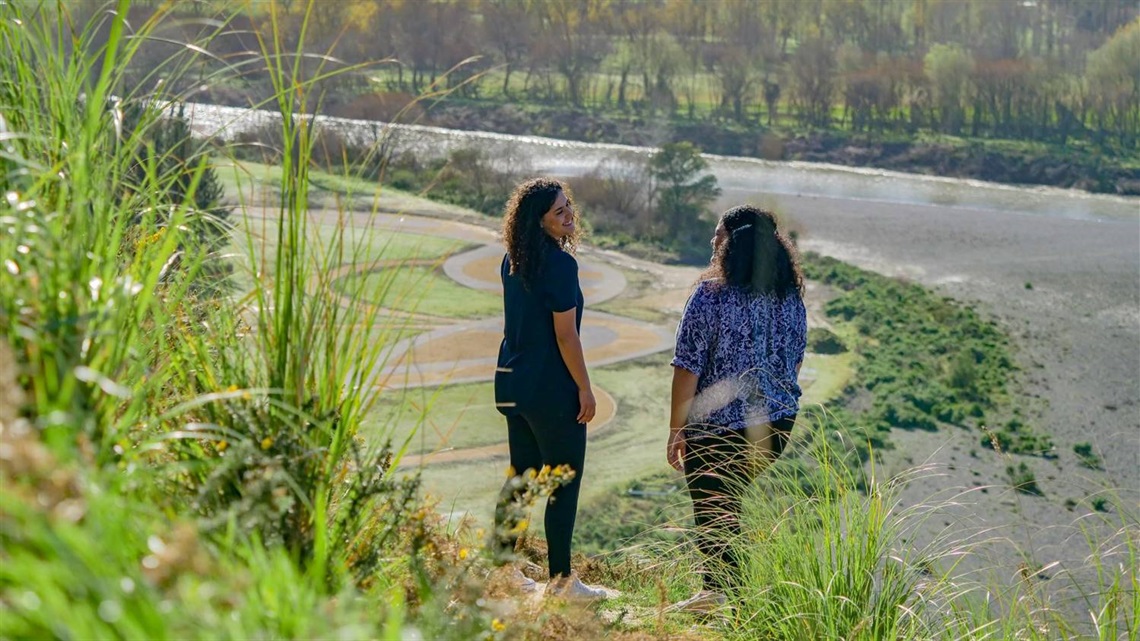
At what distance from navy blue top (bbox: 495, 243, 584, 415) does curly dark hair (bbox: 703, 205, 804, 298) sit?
Answer: 0.44 m

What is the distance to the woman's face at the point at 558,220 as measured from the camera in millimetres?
3928

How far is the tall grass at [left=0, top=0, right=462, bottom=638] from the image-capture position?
1344 millimetres

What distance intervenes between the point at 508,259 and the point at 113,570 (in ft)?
8.87

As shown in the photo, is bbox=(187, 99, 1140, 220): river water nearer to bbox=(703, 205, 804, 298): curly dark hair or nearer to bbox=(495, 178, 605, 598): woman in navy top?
bbox=(495, 178, 605, 598): woman in navy top

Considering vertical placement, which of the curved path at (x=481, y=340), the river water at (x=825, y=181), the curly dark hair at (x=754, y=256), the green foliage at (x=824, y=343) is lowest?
the green foliage at (x=824, y=343)

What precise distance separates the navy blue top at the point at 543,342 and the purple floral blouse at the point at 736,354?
33 cm

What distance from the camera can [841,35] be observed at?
248ft

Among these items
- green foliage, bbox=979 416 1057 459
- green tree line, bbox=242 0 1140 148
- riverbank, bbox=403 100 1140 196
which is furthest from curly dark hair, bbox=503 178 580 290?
green tree line, bbox=242 0 1140 148

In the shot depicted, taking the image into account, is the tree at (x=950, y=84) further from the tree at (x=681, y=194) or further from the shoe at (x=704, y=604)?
the shoe at (x=704, y=604)

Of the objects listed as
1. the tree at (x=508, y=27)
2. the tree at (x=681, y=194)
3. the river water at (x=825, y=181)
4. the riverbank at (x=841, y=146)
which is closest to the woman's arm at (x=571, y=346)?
the tree at (x=681, y=194)

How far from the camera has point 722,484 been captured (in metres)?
3.76

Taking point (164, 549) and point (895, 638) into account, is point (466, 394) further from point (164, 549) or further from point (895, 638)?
point (164, 549)

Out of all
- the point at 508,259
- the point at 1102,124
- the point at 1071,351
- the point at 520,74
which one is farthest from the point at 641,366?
the point at 520,74

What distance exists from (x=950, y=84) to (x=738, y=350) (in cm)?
5912
